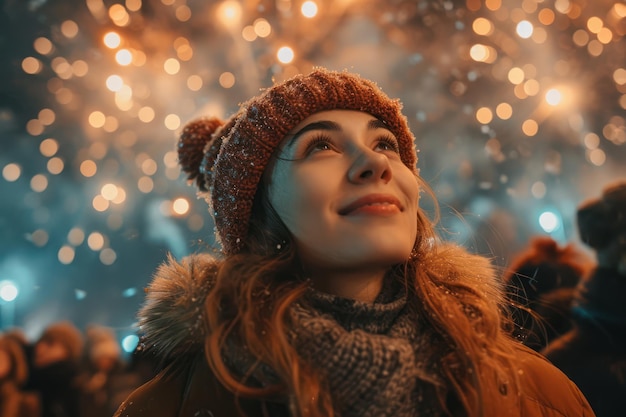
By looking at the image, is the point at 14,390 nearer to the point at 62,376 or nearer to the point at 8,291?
the point at 62,376

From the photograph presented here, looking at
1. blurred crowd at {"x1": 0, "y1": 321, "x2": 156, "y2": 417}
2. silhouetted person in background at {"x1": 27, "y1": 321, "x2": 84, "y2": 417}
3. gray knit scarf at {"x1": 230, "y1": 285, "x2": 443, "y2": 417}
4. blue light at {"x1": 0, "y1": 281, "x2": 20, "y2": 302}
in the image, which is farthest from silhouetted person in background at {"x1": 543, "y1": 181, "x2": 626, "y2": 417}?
blue light at {"x1": 0, "y1": 281, "x2": 20, "y2": 302}

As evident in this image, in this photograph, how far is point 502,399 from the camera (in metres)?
0.73

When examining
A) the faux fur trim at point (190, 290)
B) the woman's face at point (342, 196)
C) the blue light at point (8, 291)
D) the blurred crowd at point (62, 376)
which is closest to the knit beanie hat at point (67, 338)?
the blurred crowd at point (62, 376)

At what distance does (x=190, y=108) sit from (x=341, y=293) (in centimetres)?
204

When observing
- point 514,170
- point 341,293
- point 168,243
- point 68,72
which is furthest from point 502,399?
point 68,72

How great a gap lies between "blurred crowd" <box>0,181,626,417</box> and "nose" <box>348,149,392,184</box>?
0.42 m

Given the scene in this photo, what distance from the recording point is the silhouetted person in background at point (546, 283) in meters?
1.14

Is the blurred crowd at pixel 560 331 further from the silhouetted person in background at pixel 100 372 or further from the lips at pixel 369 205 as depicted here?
the lips at pixel 369 205

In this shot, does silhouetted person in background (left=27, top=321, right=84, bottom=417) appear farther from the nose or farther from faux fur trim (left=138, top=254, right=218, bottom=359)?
the nose

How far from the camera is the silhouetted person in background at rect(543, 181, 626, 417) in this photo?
1.04 metres

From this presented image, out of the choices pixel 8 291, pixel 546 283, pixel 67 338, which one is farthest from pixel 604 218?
pixel 8 291

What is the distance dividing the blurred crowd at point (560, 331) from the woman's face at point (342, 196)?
36 cm

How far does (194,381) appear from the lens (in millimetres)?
764

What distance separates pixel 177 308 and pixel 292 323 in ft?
0.71
